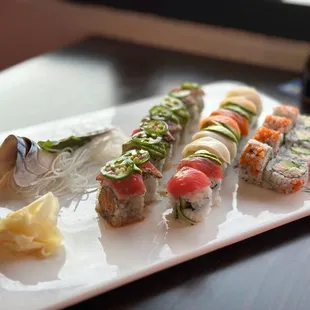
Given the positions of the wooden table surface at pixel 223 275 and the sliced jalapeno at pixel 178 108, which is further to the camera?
the sliced jalapeno at pixel 178 108

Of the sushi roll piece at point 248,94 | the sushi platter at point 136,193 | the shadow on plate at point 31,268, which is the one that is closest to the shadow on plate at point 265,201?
the sushi platter at point 136,193

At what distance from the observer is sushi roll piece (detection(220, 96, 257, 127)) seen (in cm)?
201

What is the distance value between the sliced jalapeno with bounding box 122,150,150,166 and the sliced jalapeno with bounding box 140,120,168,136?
0.16m

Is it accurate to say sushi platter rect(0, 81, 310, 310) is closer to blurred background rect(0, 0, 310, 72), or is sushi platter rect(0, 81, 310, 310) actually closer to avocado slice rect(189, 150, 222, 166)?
avocado slice rect(189, 150, 222, 166)

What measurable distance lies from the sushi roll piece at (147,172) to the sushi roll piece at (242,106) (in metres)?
0.48

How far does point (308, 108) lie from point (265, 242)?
43.2 inches

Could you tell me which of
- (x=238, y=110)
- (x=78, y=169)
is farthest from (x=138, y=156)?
(x=238, y=110)

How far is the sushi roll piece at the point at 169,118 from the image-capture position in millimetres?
1932

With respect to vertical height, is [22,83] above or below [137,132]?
below

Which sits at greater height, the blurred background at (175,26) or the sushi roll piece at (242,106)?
the sushi roll piece at (242,106)

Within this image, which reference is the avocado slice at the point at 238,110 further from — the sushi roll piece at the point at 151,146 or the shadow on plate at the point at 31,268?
the shadow on plate at the point at 31,268

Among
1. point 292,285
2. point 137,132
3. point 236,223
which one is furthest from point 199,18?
point 292,285

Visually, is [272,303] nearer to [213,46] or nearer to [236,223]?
[236,223]

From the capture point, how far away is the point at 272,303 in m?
1.34
